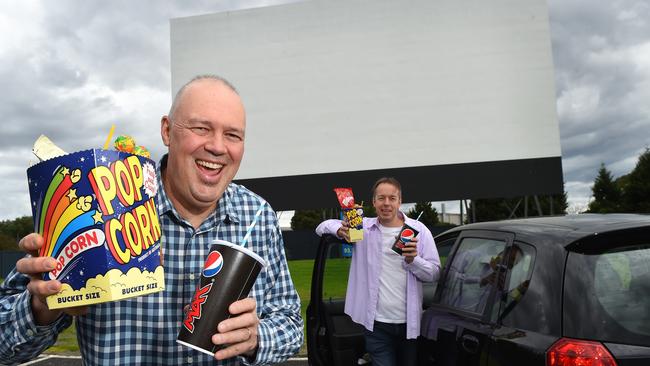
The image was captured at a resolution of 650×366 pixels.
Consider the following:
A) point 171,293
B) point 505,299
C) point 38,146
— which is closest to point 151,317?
point 171,293

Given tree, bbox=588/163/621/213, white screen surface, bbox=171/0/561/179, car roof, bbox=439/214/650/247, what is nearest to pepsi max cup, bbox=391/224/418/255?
car roof, bbox=439/214/650/247

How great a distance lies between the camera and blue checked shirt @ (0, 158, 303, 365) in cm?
135

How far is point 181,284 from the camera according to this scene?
1.53 meters

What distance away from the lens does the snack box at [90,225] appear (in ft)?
3.67

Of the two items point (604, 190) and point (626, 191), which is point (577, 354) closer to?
point (626, 191)

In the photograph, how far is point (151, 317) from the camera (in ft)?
4.84

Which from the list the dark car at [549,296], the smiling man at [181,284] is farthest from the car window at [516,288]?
the smiling man at [181,284]

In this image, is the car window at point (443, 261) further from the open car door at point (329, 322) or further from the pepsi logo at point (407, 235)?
the open car door at point (329, 322)

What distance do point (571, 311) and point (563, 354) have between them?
0.60 feet

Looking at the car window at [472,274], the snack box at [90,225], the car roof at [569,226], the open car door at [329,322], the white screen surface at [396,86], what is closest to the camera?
the snack box at [90,225]

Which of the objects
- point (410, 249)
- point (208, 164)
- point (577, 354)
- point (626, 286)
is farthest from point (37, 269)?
point (410, 249)

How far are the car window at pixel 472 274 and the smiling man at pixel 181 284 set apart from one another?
142cm

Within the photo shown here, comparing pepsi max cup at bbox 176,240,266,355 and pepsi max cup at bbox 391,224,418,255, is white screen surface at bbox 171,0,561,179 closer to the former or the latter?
pepsi max cup at bbox 391,224,418,255

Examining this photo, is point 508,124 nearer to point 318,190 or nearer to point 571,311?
point 318,190
